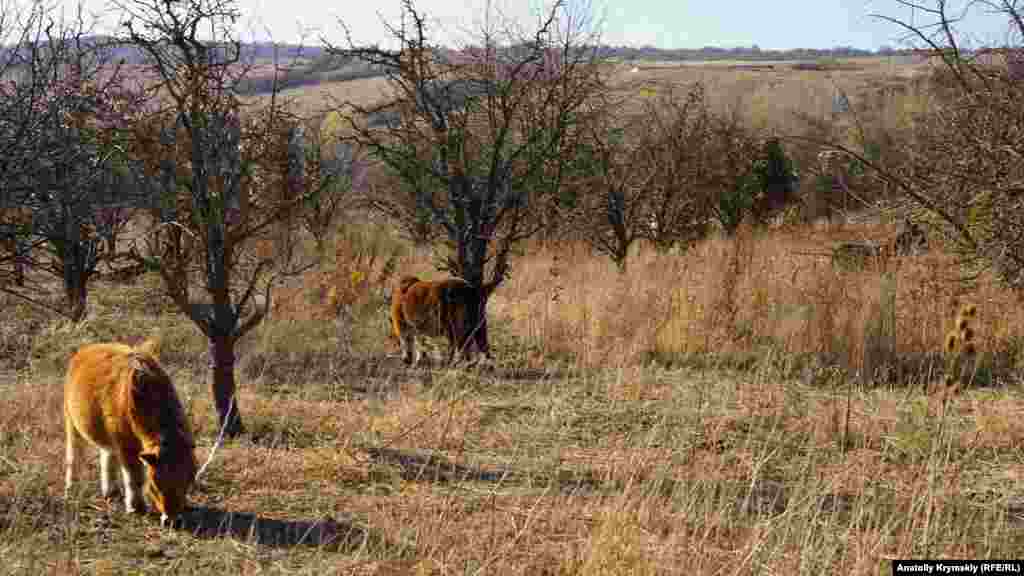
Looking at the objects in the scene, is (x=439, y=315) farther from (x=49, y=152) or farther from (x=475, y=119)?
(x=49, y=152)

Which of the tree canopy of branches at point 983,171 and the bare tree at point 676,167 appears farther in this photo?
the bare tree at point 676,167

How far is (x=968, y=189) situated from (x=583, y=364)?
3703mm

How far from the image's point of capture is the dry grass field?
4875 millimetres

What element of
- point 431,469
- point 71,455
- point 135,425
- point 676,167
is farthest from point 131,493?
point 676,167

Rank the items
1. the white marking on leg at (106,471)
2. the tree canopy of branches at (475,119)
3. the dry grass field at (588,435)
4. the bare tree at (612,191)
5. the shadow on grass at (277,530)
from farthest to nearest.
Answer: the bare tree at (612,191) < the tree canopy of branches at (475,119) < the white marking on leg at (106,471) < the shadow on grass at (277,530) < the dry grass field at (588,435)

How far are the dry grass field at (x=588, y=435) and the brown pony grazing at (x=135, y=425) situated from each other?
20 centimetres

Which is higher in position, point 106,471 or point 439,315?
point 439,315

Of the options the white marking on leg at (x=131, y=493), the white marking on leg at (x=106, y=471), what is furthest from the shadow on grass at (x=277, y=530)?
the white marking on leg at (x=106, y=471)

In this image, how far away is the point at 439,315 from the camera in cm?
1020

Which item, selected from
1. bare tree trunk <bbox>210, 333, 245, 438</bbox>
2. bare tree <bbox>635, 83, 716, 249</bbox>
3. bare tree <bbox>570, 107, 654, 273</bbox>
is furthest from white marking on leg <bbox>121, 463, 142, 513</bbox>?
bare tree <bbox>635, 83, 716, 249</bbox>

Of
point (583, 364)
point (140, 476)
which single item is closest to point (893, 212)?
point (583, 364)

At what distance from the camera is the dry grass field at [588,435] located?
4875 millimetres

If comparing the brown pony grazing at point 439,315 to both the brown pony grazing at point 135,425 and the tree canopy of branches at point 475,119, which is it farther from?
the brown pony grazing at point 135,425

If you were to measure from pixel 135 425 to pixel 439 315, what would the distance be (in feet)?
16.4
